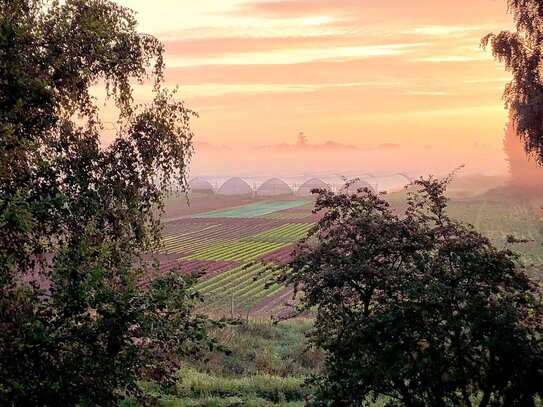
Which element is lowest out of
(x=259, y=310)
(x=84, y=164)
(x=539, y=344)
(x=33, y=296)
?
(x=259, y=310)

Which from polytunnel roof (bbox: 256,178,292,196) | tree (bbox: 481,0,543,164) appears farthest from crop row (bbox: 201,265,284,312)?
polytunnel roof (bbox: 256,178,292,196)

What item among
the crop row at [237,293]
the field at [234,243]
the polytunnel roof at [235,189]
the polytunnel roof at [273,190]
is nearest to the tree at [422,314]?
the field at [234,243]

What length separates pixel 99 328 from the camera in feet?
27.5

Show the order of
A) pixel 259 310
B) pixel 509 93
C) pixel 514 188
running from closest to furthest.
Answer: pixel 509 93 → pixel 259 310 → pixel 514 188

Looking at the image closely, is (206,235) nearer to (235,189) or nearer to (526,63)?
(526,63)

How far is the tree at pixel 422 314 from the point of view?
9.22 meters

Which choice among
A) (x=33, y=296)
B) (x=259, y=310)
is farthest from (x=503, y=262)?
(x=259, y=310)

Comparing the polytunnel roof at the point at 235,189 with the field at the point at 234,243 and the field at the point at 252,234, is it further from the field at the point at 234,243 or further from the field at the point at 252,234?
the field at the point at 234,243

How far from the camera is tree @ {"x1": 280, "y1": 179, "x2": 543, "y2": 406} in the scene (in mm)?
9219

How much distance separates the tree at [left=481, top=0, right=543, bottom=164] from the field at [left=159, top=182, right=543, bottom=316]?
248 inches

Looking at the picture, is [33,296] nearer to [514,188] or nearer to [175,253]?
[175,253]

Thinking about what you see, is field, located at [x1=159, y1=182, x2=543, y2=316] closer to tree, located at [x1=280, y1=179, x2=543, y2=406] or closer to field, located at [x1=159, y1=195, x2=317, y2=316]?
field, located at [x1=159, y1=195, x2=317, y2=316]

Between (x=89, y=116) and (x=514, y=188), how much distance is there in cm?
10836

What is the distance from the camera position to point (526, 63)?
1994 cm
